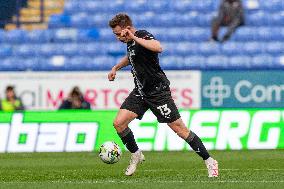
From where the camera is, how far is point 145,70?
11.8m

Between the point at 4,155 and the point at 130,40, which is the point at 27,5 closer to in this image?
the point at 4,155

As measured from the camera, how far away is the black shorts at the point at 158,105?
38.8 feet

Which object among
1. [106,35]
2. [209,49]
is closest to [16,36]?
[106,35]

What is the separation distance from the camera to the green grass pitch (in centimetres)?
1062

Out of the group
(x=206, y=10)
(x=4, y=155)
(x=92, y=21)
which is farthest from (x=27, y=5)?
(x=4, y=155)

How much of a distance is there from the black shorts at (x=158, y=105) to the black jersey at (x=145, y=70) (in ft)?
0.24

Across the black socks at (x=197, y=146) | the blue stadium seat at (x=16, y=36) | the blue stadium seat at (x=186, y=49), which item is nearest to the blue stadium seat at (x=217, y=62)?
the blue stadium seat at (x=186, y=49)

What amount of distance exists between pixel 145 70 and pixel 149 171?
182cm

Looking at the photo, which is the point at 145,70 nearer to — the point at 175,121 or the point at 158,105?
the point at 158,105

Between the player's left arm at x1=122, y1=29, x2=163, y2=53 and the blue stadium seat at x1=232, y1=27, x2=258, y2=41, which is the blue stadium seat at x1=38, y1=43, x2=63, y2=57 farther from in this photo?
the player's left arm at x1=122, y1=29, x2=163, y2=53

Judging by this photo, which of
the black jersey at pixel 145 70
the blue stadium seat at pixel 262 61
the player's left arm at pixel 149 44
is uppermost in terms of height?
the player's left arm at pixel 149 44

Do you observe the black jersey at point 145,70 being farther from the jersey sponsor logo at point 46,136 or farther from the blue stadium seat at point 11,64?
Result: the blue stadium seat at point 11,64

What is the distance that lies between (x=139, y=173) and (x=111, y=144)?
510 mm

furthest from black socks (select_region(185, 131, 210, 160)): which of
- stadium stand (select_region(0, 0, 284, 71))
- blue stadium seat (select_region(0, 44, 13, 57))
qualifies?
blue stadium seat (select_region(0, 44, 13, 57))
